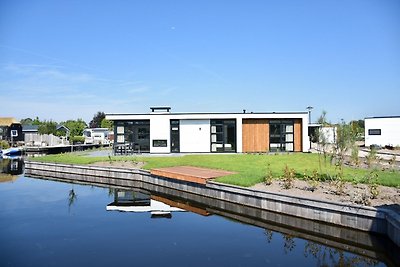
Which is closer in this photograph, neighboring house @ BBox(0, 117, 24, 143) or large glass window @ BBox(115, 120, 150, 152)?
large glass window @ BBox(115, 120, 150, 152)

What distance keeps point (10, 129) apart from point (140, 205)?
5410 cm

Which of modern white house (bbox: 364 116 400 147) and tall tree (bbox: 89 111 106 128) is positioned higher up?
tall tree (bbox: 89 111 106 128)

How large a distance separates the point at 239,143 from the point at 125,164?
981 centimetres

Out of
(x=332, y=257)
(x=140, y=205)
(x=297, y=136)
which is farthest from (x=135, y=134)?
(x=332, y=257)

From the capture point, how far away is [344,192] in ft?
34.2

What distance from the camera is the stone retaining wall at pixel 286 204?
834 centimetres

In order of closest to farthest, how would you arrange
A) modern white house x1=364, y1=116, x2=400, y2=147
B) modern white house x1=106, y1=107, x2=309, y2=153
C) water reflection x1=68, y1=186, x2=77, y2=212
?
water reflection x1=68, y1=186, x2=77, y2=212, modern white house x1=106, y1=107, x2=309, y2=153, modern white house x1=364, y1=116, x2=400, y2=147

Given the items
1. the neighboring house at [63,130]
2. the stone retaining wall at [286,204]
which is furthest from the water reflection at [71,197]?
the neighboring house at [63,130]

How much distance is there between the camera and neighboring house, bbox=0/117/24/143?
55906 millimetres

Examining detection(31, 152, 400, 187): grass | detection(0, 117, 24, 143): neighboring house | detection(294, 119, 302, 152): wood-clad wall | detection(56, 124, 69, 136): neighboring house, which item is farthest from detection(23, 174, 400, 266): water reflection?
detection(56, 124, 69, 136): neighboring house

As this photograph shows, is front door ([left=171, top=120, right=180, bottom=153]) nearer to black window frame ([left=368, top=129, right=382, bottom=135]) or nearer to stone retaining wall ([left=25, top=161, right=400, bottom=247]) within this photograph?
stone retaining wall ([left=25, top=161, right=400, bottom=247])

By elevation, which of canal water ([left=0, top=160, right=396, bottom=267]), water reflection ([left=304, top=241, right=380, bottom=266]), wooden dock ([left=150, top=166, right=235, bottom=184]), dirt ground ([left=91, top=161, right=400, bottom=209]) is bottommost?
water reflection ([left=304, top=241, right=380, bottom=266])

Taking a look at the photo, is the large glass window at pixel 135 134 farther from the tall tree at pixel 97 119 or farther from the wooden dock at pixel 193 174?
the tall tree at pixel 97 119

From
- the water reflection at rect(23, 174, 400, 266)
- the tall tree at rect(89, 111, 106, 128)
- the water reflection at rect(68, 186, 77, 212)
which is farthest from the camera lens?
the tall tree at rect(89, 111, 106, 128)
